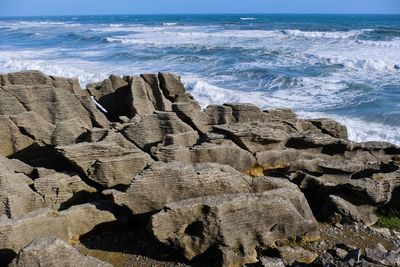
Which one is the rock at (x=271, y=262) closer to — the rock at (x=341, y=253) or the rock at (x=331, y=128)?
the rock at (x=341, y=253)

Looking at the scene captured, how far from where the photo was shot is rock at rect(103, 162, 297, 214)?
9789 millimetres

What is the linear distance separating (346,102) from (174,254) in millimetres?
18482

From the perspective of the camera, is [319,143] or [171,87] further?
[171,87]

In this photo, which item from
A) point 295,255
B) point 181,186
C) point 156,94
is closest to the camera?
point 295,255

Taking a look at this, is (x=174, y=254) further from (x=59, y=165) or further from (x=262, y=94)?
(x=262, y=94)

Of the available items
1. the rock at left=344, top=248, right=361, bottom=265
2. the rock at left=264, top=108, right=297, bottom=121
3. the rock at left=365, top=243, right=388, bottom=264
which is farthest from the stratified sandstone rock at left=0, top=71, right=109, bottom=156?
the rock at left=365, top=243, right=388, bottom=264

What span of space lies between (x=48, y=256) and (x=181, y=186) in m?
3.09

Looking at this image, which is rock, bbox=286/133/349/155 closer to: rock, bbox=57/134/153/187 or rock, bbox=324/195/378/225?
rock, bbox=324/195/378/225

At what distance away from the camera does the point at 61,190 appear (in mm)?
10719

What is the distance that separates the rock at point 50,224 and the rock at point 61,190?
2.42 feet

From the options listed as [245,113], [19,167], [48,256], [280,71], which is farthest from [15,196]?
[280,71]

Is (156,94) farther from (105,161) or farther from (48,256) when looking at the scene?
(48,256)

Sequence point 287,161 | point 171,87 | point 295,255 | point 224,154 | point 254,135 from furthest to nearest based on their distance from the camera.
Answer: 1. point 171,87
2. point 287,161
3. point 254,135
4. point 224,154
5. point 295,255

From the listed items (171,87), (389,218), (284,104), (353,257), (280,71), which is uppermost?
(171,87)
